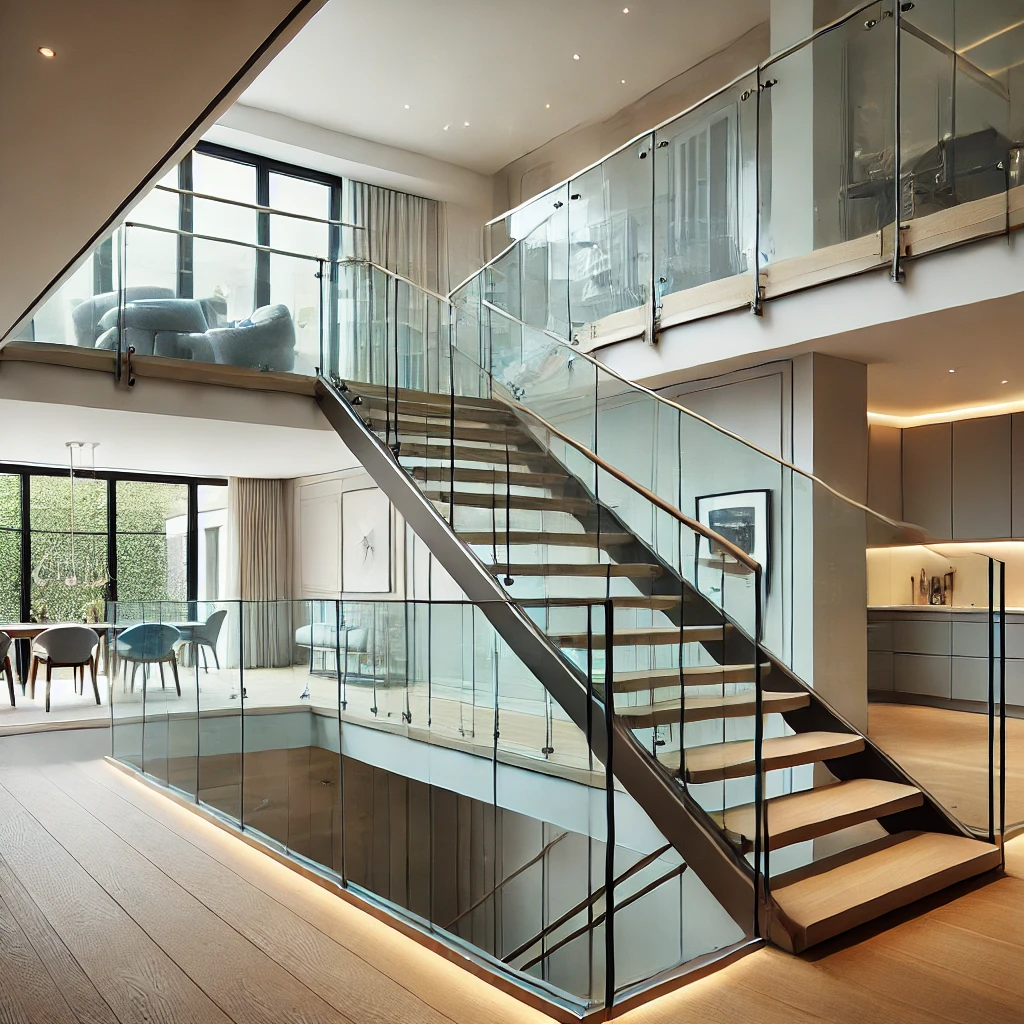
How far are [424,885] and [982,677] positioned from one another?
9.70 ft

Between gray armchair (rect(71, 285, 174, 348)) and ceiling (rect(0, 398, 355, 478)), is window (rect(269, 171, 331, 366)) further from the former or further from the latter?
gray armchair (rect(71, 285, 174, 348))

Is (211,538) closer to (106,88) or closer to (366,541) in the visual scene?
(366,541)

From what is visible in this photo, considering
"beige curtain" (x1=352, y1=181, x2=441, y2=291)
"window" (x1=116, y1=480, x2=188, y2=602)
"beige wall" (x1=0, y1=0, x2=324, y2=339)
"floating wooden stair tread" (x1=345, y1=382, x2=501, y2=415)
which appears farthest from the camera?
"window" (x1=116, y1=480, x2=188, y2=602)

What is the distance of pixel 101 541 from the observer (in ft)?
38.6

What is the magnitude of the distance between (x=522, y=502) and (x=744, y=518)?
1.35 metres

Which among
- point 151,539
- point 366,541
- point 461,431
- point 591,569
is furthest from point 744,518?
point 151,539

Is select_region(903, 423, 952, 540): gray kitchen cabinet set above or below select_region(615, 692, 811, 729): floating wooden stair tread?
above

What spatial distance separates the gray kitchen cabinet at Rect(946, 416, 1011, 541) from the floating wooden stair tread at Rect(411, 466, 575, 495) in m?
5.01

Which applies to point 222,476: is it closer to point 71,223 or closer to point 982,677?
point 71,223

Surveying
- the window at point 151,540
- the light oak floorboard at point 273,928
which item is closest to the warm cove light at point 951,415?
the light oak floorboard at point 273,928

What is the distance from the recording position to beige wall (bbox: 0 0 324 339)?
7.24 ft

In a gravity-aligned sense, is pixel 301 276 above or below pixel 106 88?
above

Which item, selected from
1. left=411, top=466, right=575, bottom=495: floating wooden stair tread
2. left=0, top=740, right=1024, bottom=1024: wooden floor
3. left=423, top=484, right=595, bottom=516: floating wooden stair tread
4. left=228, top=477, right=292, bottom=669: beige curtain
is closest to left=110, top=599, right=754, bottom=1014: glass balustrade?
left=0, top=740, right=1024, bottom=1024: wooden floor

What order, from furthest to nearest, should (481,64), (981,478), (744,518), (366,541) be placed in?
1. (366,541)
2. (481,64)
3. (981,478)
4. (744,518)
